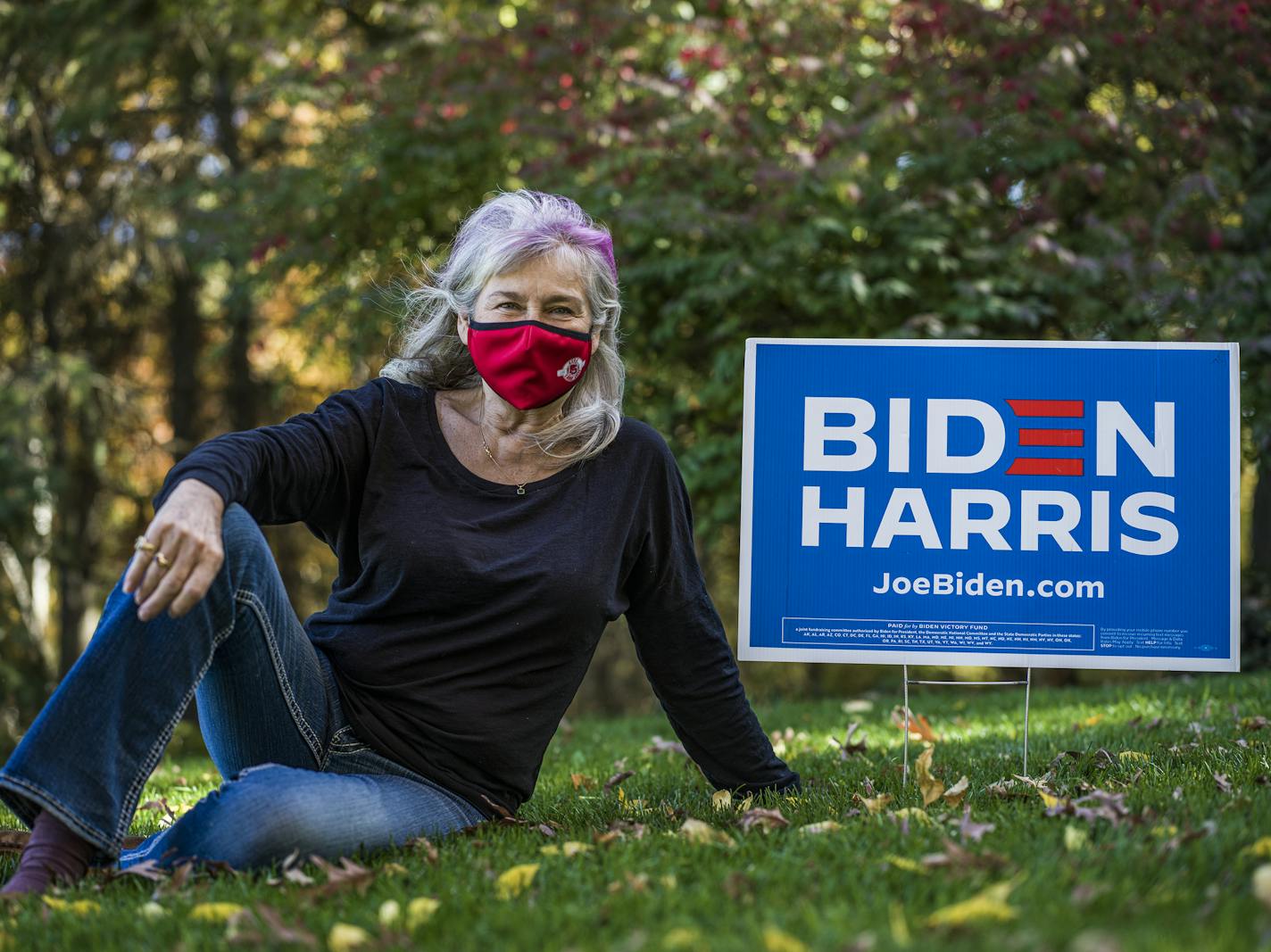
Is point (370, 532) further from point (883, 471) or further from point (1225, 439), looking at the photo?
point (1225, 439)

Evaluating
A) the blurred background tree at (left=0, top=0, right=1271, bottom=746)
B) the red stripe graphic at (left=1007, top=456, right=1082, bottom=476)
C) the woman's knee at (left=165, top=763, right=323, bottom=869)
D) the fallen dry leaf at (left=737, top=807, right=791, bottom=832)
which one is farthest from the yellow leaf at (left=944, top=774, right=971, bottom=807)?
the blurred background tree at (left=0, top=0, right=1271, bottom=746)

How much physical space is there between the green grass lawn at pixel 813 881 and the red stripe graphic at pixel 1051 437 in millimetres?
893

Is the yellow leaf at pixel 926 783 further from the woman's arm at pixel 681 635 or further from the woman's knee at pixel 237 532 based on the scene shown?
the woman's knee at pixel 237 532

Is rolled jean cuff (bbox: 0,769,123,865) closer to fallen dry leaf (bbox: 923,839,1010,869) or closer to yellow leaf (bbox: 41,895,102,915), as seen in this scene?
yellow leaf (bbox: 41,895,102,915)

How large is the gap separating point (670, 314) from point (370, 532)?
16.6 feet

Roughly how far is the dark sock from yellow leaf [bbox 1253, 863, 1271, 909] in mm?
2166

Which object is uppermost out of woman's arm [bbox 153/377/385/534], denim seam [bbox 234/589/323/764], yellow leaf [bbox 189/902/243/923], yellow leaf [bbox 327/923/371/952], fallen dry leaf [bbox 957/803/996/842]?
woman's arm [bbox 153/377/385/534]

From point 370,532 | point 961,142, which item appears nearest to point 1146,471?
point 370,532

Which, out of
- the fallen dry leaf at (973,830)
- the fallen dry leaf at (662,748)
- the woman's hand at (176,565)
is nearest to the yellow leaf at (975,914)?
the fallen dry leaf at (973,830)

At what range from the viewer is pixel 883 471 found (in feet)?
12.0

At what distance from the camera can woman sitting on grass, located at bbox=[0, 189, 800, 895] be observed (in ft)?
8.66

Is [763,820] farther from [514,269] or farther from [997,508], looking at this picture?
[514,269]

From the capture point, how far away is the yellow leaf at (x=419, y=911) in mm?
2195

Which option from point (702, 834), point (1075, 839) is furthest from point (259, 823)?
point (1075, 839)
